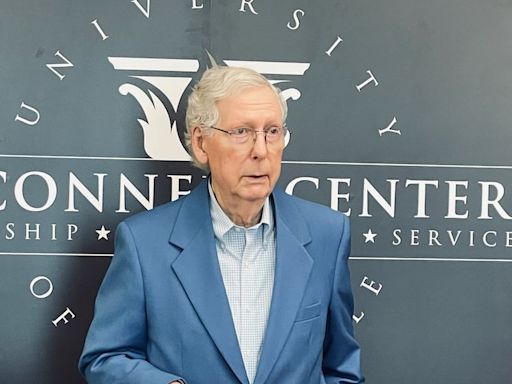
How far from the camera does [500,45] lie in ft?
8.31

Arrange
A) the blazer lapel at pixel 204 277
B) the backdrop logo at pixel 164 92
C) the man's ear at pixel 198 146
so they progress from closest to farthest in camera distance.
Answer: the blazer lapel at pixel 204 277 → the man's ear at pixel 198 146 → the backdrop logo at pixel 164 92

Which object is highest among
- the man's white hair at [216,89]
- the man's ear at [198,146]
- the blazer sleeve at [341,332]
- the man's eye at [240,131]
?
the man's white hair at [216,89]

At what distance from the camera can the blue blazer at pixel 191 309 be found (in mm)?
1726

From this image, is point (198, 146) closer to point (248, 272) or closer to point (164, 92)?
point (248, 272)

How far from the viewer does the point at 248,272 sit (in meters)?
1.81

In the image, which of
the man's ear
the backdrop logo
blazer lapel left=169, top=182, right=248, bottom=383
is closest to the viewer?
blazer lapel left=169, top=182, right=248, bottom=383

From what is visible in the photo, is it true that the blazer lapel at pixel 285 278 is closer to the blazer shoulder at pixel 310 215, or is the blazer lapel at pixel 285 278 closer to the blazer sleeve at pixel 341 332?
the blazer shoulder at pixel 310 215

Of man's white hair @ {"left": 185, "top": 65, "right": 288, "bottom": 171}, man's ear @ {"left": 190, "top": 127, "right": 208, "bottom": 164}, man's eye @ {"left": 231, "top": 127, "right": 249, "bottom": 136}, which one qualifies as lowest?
man's ear @ {"left": 190, "top": 127, "right": 208, "bottom": 164}

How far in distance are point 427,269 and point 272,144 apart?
100 centimetres

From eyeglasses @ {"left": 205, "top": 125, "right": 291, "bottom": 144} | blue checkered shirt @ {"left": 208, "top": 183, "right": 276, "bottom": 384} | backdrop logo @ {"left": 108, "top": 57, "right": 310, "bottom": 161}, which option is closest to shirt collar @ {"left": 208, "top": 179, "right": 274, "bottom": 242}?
blue checkered shirt @ {"left": 208, "top": 183, "right": 276, "bottom": 384}

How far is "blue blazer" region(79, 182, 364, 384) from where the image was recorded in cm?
173

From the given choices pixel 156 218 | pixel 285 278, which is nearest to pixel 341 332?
pixel 285 278

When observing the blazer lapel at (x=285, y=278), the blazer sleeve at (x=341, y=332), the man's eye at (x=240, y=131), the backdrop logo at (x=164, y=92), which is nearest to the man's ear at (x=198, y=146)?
the man's eye at (x=240, y=131)

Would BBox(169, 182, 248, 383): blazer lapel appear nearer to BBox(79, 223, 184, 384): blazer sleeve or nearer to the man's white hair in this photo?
BBox(79, 223, 184, 384): blazer sleeve
